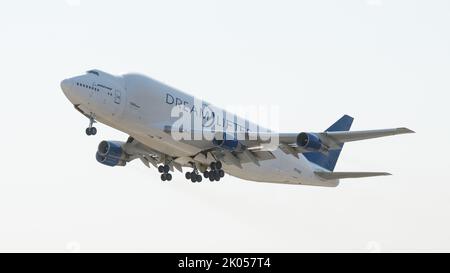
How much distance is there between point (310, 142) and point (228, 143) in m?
5.14

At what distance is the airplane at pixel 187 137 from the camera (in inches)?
1932

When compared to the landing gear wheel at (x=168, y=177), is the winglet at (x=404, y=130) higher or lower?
higher

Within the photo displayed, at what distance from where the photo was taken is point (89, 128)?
1921 inches

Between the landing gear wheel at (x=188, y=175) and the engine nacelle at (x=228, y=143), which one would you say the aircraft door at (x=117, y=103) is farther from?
the landing gear wheel at (x=188, y=175)

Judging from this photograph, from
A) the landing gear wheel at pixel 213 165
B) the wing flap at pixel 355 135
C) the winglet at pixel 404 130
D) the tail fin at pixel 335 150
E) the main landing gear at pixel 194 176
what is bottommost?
the main landing gear at pixel 194 176

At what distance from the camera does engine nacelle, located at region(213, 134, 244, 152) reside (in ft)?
174

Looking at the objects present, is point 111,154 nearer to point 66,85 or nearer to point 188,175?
point 188,175

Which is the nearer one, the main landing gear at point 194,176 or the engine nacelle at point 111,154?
the main landing gear at point 194,176

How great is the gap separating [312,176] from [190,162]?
391 inches

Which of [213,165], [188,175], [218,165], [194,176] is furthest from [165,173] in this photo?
[218,165]

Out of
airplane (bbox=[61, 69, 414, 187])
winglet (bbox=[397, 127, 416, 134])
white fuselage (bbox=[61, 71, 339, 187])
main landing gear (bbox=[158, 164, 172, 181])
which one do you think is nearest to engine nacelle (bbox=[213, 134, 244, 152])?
airplane (bbox=[61, 69, 414, 187])

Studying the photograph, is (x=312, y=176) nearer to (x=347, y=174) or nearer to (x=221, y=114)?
(x=347, y=174)

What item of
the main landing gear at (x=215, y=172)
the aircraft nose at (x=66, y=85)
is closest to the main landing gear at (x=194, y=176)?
the main landing gear at (x=215, y=172)

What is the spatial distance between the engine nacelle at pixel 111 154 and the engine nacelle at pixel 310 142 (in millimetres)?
12619
